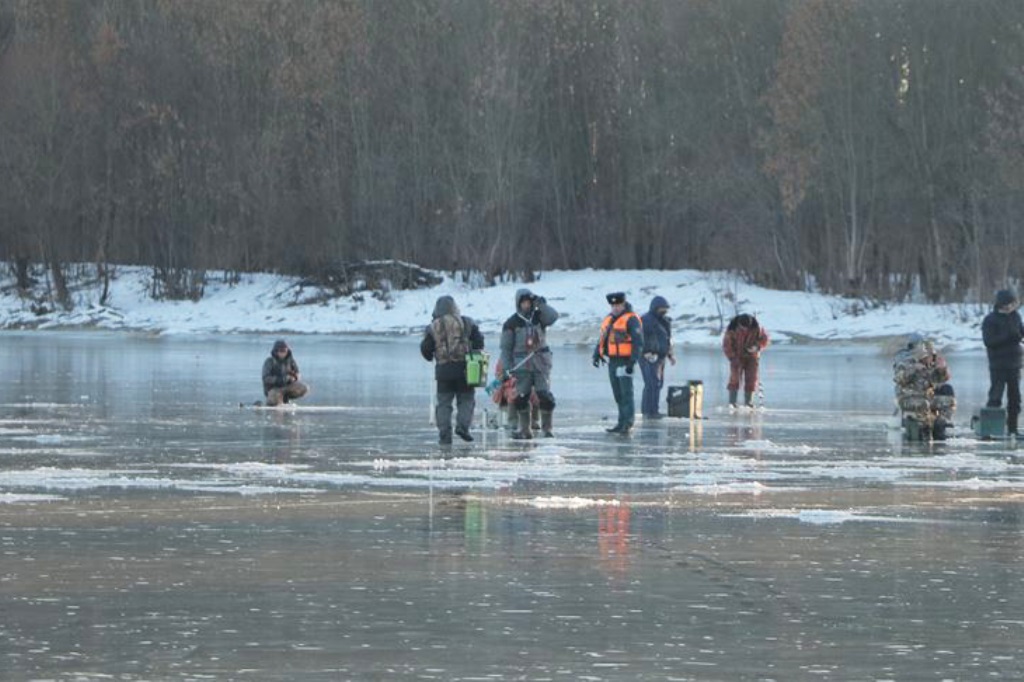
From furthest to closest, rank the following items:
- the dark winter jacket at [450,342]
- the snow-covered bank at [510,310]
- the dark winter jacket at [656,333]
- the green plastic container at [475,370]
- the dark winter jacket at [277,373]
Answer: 1. the snow-covered bank at [510,310]
2. the dark winter jacket at [277,373]
3. the dark winter jacket at [656,333]
4. the dark winter jacket at [450,342]
5. the green plastic container at [475,370]

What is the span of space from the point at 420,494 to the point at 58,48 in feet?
223

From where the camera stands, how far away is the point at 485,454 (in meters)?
24.2

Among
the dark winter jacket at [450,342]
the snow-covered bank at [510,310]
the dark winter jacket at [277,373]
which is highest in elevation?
the snow-covered bank at [510,310]

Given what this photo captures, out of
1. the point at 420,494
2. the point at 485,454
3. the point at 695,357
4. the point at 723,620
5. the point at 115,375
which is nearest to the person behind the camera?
the point at 723,620

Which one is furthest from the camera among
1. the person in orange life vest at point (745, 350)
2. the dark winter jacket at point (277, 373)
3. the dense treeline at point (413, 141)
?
the dense treeline at point (413, 141)

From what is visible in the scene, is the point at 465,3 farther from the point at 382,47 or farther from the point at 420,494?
the point at 420,494

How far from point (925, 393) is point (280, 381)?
9.87 metres

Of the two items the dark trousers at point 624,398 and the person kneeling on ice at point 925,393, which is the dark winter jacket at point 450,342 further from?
the person kneeling on ice at point 925,393

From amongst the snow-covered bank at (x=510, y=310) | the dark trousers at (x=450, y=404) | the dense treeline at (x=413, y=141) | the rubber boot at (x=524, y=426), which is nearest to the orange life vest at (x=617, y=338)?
the rubber boot at (x=524, y=426)

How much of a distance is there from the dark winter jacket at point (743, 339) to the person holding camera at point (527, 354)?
25.0 feet

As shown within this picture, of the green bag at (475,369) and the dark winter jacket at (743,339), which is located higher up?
the dark winter jacket at (743,339)

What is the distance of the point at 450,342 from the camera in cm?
2533

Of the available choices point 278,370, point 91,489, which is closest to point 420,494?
point 91,489

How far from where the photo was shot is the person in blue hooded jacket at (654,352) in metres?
31.4
